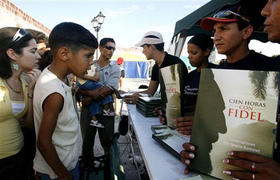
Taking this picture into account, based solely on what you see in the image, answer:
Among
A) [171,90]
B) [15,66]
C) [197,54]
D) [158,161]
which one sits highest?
[197,54]

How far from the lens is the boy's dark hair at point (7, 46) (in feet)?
4.01

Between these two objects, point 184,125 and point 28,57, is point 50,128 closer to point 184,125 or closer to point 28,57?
point 28,57

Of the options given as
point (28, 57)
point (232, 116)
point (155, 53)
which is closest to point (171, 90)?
point (232, 116)

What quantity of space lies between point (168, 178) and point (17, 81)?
119 cm

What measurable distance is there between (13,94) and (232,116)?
1.31 meters

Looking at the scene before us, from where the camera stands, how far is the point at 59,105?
104 cm

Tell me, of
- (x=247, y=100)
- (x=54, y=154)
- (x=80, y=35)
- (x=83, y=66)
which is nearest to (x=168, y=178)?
(x=247, y=100)

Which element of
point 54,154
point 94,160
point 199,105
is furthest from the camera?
point 94,160

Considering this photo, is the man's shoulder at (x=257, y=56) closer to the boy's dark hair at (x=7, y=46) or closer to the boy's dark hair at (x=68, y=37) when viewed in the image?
the boy's dark hair at (x=68, y=37)

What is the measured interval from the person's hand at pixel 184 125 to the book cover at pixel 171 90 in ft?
0.13

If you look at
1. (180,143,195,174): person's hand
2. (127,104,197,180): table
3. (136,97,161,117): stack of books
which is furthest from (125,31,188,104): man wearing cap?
(180,143,195,174): person's hand

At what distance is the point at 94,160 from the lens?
2092mm

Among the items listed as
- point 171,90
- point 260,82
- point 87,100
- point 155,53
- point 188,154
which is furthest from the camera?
point 155,53

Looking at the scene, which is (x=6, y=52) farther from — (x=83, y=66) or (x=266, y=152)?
(x=266, y=152)
